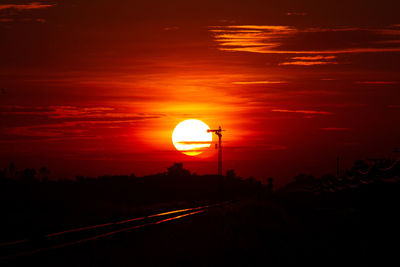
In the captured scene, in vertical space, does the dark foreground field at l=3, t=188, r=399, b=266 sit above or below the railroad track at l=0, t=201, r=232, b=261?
below

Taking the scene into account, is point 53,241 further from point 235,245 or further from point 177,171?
point 177,171

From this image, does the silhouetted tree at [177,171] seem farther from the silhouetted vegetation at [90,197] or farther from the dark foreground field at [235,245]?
the dark foreground field at [235,245]

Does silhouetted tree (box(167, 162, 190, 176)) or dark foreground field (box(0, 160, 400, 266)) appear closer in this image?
dark foreground field (box(0, 160, 400, 266))

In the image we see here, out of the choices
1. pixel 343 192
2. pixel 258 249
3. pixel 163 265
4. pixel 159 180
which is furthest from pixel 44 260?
pixel 159 180

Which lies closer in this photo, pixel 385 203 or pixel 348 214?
pixel 385 203

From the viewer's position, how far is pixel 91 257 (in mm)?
17906

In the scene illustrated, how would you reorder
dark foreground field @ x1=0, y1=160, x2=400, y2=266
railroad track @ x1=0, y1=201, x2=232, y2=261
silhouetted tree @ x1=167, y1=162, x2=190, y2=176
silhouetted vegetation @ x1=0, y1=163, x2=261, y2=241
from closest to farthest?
1. railroad track @ x1=0, y1=201, x2=232, y2=261
2. dark foreground field @ x1=0, y1=160, x2=400, y2=266
3. silhouetted vegetation @ x1=0, y1=163, x2=261, y2=241
4. silhouetted tree @ x1=167, y1=162, x2=190, y2=176

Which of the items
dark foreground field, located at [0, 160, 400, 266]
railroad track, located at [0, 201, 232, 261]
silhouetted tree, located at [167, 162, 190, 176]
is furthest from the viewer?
silhouetted tree, located at [167, 162, 190, 176]

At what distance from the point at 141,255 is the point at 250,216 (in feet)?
65.0

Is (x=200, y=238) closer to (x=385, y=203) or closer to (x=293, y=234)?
(x=293, y=234)

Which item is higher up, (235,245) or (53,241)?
(53,241)

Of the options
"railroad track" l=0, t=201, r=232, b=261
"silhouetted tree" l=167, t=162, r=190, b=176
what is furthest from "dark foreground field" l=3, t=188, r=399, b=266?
"silhouetted tree" l=167, t=162, r=190, b=176

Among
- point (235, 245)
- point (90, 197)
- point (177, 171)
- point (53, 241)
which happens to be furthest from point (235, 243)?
point (177, 171)

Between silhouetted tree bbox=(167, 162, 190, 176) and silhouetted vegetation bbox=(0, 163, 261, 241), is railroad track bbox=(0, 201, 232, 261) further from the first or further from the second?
silhouetted tree bbox=(167, 162, 190, 176)
